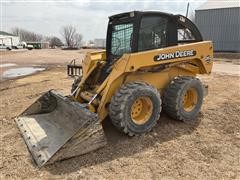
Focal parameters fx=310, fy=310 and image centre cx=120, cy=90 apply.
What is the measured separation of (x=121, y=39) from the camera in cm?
598

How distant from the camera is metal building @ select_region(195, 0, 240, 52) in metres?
30.1

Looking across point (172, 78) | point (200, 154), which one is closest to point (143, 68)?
point (172, 78)

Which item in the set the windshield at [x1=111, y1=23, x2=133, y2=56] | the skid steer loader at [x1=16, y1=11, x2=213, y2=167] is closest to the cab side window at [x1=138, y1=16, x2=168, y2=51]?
the skid steer loader at [x1=16, y1=11, x2=213, y2=167]

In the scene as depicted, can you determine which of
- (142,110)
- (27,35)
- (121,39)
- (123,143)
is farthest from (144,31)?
(27,35)

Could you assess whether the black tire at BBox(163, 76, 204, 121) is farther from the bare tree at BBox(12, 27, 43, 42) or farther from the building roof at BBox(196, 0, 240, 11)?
the bare tree at BBox(12, 27, 43, 42)

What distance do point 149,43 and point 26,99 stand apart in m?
4.38

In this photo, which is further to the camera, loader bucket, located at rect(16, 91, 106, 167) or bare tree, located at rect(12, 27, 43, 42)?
bare tree, located at rect(12, 27, 43, 42)

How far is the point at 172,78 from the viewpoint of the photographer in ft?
19.9

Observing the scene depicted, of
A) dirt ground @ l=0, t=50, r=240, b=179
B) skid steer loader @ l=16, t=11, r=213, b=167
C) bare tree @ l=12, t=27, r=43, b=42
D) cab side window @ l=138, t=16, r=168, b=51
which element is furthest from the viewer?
bare tree @ l=12, t=27, r=43, b=42

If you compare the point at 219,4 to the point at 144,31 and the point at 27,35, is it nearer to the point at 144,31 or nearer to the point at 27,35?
the point at 144,31

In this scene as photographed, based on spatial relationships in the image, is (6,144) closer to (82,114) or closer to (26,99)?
(82,114)

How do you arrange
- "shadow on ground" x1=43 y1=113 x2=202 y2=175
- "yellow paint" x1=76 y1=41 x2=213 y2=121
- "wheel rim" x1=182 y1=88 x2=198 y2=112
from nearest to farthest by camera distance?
"shadow on ground" x1=43 y1=113 x2=202 y2=175
"yellow paint" x1=76 y1=41 x2=213 y2=121
"wheel rim" x1=182 y1=88 x2=198 y2=112

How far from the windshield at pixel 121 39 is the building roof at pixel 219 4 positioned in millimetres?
27255

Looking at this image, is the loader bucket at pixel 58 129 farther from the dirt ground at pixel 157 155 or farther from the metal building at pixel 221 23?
the metal building at pixel 221 23
